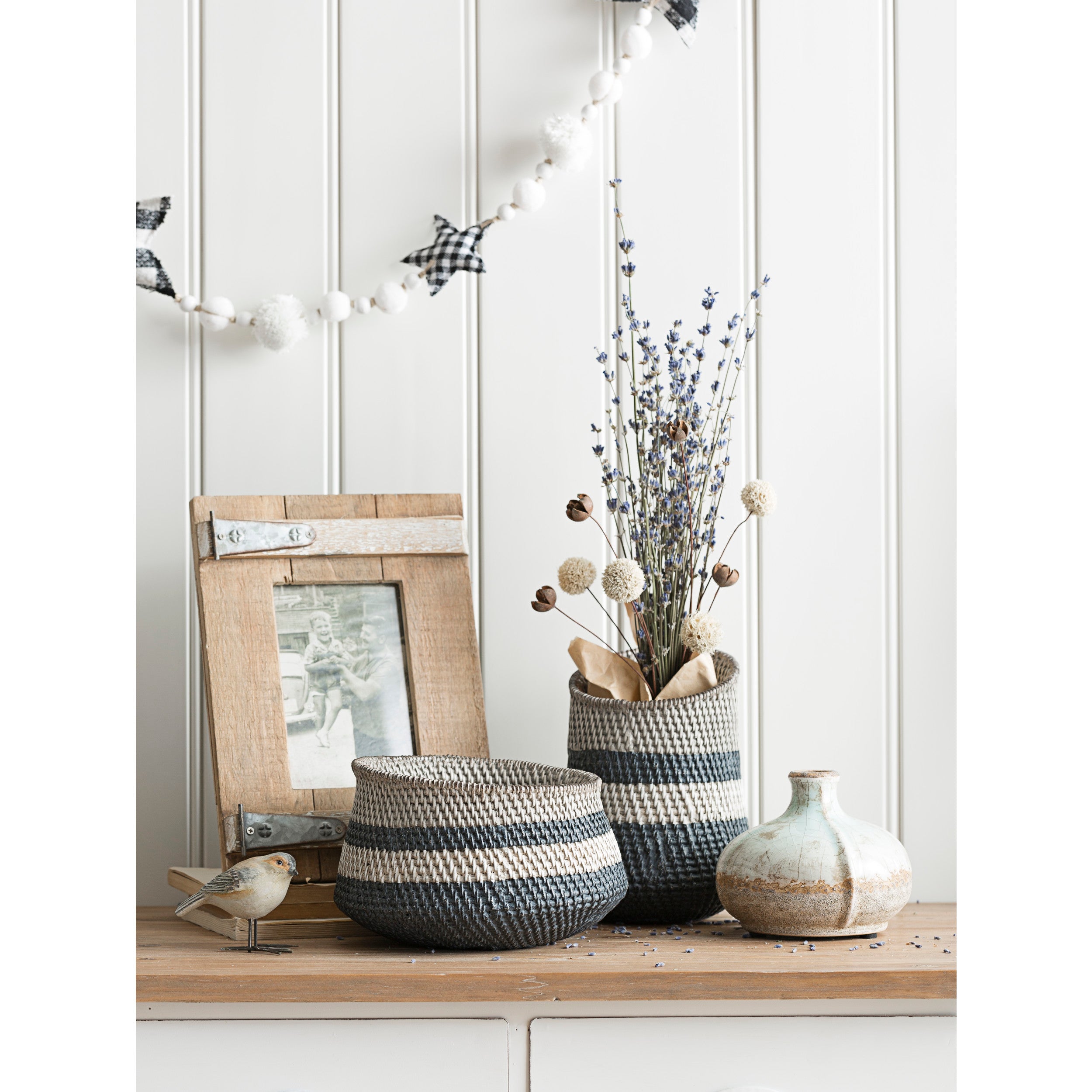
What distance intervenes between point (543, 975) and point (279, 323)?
795 millimetres

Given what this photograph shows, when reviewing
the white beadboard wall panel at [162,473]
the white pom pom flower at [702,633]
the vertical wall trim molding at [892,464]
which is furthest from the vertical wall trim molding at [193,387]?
the vertical wall trim molding at [892,464]

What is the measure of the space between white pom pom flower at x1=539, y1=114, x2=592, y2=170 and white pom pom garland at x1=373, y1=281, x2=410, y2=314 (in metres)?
0.25

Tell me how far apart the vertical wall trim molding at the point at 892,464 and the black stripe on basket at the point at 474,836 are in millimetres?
513

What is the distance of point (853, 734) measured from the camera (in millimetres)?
1225

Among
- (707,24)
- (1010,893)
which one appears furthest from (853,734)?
(707,24)

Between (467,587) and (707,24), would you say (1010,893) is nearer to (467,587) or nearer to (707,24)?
(467,587)

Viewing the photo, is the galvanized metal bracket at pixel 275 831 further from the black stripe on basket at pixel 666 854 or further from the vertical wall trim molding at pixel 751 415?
the vertical wall trim molding at pixel 751 415

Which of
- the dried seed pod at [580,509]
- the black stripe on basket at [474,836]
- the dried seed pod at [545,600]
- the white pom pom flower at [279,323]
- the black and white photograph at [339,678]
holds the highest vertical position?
the white pom pom flower at [279,323]

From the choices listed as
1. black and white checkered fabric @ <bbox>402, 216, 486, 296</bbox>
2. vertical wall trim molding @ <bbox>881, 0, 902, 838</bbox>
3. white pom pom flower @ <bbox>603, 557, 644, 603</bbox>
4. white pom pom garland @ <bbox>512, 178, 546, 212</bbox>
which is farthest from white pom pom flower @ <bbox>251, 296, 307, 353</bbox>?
vertical wall trim molding @ <bbox>881, 0, 902, 838</bbox>

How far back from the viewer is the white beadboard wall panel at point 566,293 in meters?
1.23

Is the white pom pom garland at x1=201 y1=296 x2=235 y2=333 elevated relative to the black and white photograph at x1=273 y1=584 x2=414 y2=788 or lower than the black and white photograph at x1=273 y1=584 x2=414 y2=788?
elevated

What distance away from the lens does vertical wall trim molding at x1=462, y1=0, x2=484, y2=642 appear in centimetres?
124

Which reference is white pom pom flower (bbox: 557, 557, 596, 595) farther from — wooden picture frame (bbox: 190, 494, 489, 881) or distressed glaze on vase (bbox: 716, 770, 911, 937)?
distressed glaze on vase (bbox: 716, 770, 911, 937)

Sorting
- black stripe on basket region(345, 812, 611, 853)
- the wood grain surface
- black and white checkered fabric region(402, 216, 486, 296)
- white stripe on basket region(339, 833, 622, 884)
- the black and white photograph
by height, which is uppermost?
black and white checkered fabric region(402, 216, 486, 296)
